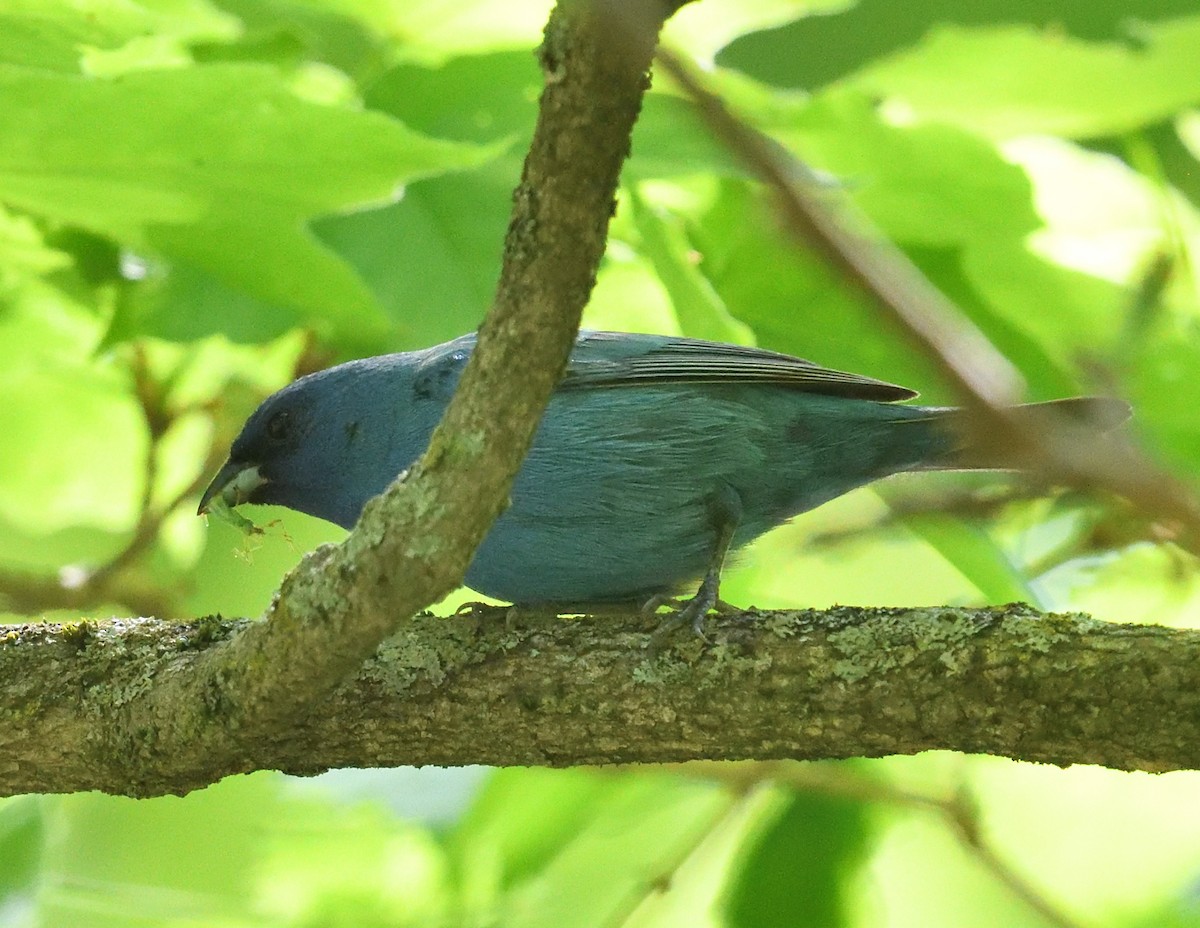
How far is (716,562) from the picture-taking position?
4660 millimetres

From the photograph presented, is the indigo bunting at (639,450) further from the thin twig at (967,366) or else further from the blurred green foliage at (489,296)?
the thin twig at (967,366)

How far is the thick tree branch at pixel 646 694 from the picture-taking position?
3188 mm

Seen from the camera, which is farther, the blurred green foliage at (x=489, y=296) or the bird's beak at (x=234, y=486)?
the bird's beak at (x=234, y=486)

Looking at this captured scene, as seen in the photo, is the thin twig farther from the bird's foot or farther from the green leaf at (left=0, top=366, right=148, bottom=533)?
the green leaf at (left=0, top=366, right=148, bottom=533)

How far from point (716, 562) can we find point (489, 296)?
1.25 m

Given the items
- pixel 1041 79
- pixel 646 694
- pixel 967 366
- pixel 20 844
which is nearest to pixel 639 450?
pixel 646 694

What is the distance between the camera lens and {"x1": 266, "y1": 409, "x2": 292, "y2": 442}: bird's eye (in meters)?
5.48

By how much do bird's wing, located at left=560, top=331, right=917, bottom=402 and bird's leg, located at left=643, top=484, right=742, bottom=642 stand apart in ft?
1.41

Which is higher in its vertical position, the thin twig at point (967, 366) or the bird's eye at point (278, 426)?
the thin twig at point (967, 366)

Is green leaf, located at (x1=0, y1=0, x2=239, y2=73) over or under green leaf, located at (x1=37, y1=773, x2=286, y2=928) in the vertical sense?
over

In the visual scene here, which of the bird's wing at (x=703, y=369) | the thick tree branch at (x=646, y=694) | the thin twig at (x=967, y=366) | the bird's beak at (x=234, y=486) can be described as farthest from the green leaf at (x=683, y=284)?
the thin twig at (x=967, y=366)

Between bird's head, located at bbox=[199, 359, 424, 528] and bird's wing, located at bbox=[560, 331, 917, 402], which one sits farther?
bird's head, located at bbox=[199, 359, 424, 528]

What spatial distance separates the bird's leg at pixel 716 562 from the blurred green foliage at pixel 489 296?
0.95 ft

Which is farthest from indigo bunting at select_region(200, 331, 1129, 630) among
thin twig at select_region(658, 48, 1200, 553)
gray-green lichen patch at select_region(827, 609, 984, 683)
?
thin twig at select_region(658, 48, 1200, 553)
